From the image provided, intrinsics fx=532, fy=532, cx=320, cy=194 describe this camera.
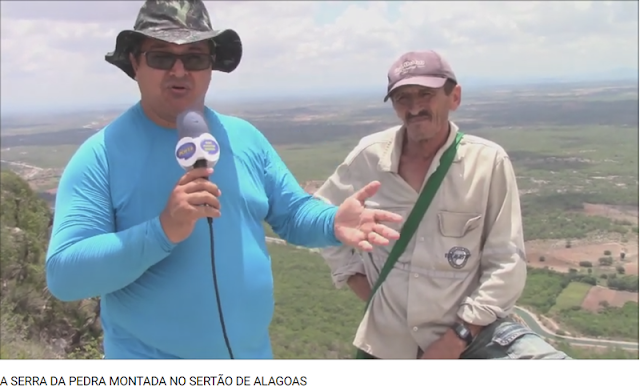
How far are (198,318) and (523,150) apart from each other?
1638 centimetres

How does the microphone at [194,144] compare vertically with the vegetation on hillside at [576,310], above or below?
above

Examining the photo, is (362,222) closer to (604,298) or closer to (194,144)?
(194,144)

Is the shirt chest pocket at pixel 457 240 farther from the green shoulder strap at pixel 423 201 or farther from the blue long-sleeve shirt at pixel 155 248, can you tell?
the blue long-sleeve shirt at pixel 155 248

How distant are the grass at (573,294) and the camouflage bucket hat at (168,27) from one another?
14.9 ft

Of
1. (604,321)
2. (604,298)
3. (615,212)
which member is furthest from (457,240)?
(615,212)

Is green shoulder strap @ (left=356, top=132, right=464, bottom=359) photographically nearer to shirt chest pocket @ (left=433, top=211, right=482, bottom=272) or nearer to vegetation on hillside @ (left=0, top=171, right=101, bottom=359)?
shirt chest pocket @ (left=433, top=211, right=482, bottom=272)

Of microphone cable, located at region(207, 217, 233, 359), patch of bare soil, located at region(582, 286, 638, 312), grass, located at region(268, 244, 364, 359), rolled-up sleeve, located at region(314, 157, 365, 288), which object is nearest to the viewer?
microphone cable, located at region(207, 217, 233, 359)

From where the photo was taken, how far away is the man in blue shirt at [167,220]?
160cm

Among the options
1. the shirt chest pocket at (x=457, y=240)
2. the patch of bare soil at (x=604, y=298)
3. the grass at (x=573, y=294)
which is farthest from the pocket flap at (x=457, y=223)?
the patch of bare soil at (x=604, y=298)

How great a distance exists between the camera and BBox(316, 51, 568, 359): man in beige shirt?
7.59 feet

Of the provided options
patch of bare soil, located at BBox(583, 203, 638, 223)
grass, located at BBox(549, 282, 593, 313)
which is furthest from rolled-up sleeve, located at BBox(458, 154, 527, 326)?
patch of bare soil, located at BBox(583, 203, 638, 223)

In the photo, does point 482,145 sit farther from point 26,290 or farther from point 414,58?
point 26,290

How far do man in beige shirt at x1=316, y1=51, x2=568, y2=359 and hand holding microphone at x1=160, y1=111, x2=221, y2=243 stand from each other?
111 centimetres

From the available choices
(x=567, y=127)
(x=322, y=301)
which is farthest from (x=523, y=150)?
(x=322, y=301)
